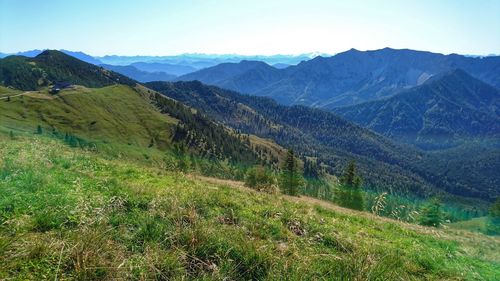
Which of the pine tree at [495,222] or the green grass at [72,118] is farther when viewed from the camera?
the green grass at [72,118]

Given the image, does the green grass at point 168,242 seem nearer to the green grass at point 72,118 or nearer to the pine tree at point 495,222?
the pine tree at point 495,222

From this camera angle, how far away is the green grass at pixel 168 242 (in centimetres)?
632

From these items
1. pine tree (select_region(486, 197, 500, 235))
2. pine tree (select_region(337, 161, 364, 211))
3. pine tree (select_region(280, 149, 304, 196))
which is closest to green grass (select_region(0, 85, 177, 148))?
pine tree (select_region(280, 149, 304, 196))

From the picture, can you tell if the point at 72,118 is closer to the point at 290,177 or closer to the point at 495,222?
the point at 290,177

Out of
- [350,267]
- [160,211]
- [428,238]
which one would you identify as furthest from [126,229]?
[428,238]

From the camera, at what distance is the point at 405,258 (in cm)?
1012

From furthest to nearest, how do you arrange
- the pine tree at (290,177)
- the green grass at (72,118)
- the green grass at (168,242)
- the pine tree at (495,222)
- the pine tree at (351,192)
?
the green grass at (72,118), the pine tree at (290,177), the pine tree at (495,222), the pine tree at (351,192), the green grass at (168,242)

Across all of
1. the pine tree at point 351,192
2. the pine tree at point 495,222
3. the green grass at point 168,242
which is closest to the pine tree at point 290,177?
the pine tree at point 351,192

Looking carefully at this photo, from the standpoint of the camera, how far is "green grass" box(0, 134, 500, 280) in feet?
20.7

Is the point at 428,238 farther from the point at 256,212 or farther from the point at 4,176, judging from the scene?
the point at 4,176

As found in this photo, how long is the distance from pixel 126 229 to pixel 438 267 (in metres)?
8.44

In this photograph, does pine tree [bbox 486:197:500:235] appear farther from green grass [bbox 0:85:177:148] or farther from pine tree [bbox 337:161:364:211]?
green grass [bbox 0:85:177:148]

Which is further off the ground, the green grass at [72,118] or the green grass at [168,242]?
the green grass at [168,242]

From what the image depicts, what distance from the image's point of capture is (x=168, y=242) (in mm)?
7809
